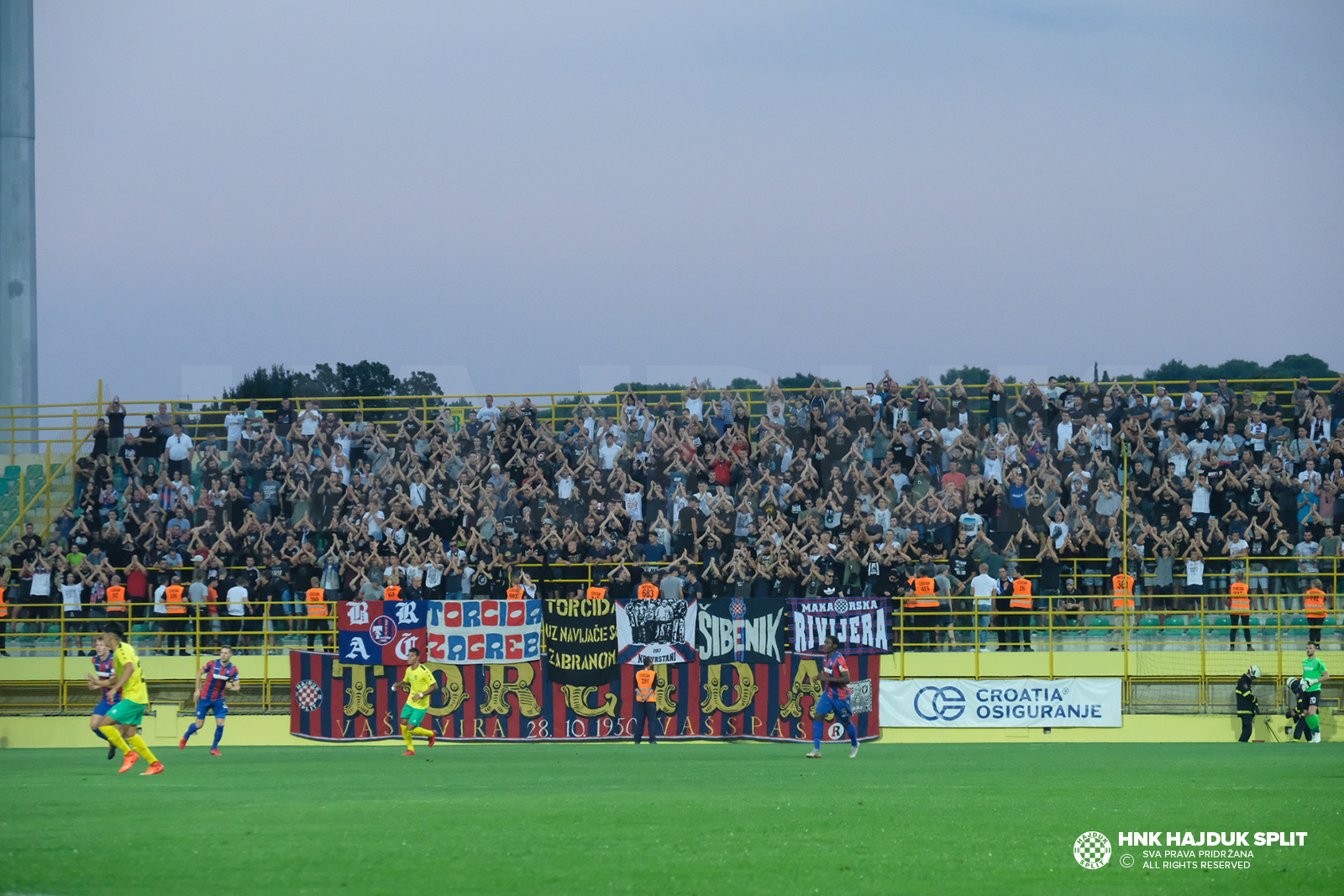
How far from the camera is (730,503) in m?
30.6

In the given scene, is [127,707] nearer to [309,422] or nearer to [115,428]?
[309,422]

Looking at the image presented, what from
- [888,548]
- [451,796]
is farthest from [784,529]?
[451,796]

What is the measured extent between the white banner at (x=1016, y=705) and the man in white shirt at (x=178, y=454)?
18119mm

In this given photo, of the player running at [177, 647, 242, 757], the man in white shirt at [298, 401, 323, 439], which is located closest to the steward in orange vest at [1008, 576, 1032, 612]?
the player running at [177, 647, 242, 757]

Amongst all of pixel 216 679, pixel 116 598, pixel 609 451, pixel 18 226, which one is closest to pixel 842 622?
pixel 609 451

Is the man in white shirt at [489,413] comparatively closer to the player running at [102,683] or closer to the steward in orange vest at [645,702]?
the steward in orange vest at [645,702]

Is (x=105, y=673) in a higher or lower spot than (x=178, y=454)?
lower

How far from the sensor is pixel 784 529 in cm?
3017

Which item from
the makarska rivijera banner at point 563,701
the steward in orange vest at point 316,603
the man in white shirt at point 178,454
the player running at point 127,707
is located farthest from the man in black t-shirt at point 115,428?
the player running at point 127,707

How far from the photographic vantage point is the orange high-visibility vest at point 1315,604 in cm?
2730

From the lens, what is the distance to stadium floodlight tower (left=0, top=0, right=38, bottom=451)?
38094 millimetres

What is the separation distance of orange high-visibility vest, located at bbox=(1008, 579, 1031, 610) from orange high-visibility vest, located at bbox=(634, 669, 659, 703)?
780cm

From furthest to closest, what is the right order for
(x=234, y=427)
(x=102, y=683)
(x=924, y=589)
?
(x=234, y=427), (x=924, y=589), (x=102, y=683)

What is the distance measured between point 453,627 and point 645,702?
4314 mm
